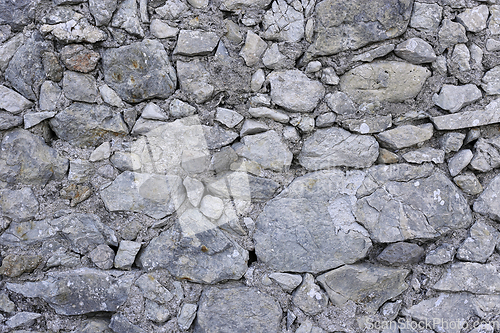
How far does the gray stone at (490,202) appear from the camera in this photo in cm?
178

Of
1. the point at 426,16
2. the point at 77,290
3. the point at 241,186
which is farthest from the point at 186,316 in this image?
the point at 426,16

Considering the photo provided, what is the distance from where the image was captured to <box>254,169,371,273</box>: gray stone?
1.77 meters

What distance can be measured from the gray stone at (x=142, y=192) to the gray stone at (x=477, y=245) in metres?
1.29

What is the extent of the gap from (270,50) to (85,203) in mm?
1069

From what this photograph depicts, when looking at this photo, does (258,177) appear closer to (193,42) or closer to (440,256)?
(193,42)

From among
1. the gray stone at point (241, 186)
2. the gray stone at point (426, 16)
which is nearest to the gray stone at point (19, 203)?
the gray stone at point (241, 186)

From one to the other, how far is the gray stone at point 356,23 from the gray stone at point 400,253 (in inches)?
35.3

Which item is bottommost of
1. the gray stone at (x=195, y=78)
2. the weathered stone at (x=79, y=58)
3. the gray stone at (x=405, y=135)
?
the gray stone at (x=405, y=135)

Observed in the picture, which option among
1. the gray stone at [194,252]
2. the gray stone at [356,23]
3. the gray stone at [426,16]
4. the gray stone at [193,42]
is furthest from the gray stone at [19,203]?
the gray stone at [426,16]

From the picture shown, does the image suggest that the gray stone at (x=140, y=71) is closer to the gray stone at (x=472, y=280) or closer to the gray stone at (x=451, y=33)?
the gray stone at (x=451, y=33)

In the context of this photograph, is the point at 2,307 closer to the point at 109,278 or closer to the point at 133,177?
the point at 109,278

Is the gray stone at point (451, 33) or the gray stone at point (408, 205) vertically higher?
the gray stone at point (451, 33)

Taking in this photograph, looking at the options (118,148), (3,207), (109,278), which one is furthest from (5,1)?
(109,278)

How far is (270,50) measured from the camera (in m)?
1.73
